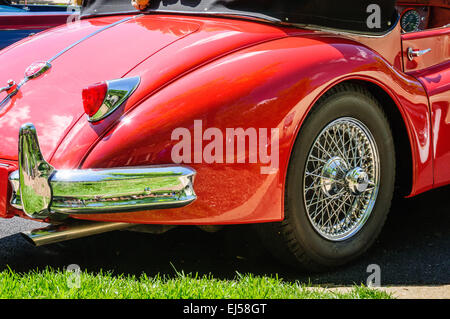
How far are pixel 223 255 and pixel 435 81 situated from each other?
4.74ft

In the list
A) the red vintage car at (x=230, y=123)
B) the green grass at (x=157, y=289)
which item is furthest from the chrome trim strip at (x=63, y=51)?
the green grass at (x=157, y=289)

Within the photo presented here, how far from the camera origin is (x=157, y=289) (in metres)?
2.69

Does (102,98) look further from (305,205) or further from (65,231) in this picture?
(305,205)

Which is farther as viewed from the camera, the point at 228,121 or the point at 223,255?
the point at 223,255

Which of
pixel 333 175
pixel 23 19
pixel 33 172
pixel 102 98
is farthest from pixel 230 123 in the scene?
pixel 23 19

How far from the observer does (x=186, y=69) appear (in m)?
2.80

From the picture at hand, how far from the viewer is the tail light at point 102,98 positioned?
2695 millimetres

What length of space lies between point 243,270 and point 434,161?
3.83ft

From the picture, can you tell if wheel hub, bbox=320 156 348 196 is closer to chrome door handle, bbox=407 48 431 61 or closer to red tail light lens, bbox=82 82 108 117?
chrome door handle, bbox=407 48 431 61

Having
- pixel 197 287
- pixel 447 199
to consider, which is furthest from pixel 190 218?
pixel 447 199

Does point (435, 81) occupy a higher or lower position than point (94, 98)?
lower

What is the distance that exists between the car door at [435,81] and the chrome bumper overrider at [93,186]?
1.49 meters

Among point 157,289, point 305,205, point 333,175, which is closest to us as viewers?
point 157,289

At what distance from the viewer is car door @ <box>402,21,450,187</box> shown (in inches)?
136
